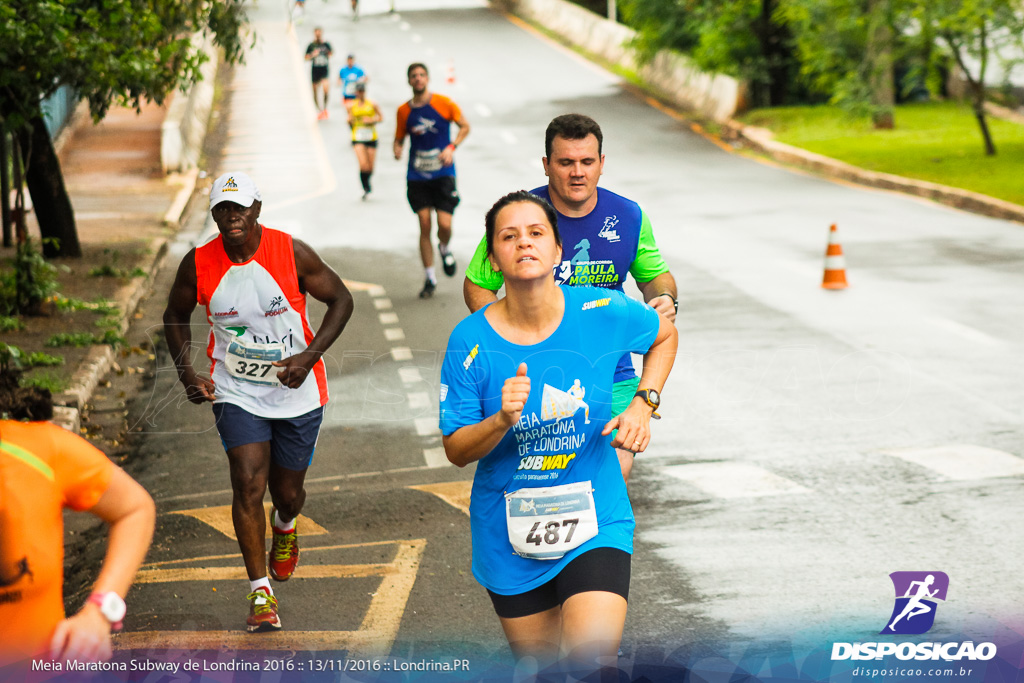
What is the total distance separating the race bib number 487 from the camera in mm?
4109

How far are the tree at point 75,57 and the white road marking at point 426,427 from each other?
5171mm

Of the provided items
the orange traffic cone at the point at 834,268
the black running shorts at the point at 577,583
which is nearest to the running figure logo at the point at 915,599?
the black running shorts at the point at 577,583

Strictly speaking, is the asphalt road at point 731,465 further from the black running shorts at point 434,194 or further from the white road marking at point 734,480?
the black running shorts at point 434,194

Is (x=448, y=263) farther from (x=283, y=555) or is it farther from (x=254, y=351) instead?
(x=254, y=351)

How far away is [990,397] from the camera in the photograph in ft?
31.0

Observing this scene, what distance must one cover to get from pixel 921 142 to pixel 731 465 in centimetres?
1990

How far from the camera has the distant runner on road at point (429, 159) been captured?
47.0 ft

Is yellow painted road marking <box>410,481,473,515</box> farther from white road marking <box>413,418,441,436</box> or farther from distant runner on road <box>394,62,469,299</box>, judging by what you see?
distant runner on road <box>394,62,469,299</box>

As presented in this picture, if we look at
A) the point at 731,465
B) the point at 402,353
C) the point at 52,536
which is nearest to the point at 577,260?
the point at 731,465

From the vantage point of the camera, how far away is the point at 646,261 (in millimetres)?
5898

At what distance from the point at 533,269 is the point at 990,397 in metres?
6.35

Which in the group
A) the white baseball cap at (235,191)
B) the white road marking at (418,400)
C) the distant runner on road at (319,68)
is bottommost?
the distant runner on road at (319,68)

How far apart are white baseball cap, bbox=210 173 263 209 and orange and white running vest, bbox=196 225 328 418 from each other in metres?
0.23

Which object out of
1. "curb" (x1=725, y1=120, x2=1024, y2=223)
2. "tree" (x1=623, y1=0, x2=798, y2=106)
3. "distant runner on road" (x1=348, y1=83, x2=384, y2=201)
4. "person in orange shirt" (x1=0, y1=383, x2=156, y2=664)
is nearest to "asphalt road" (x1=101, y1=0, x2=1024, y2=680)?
"curb" (x1=725, y1=120, x2=1024, y2=223)
